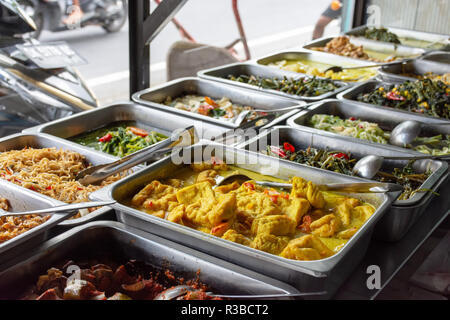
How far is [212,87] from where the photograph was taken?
2920 mm

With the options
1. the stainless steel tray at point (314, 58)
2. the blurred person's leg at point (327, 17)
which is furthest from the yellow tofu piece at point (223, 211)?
the blurred person's leg at point (327, 17)

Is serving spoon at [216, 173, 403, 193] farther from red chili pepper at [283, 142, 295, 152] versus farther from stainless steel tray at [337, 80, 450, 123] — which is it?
stainless steel tray at [337, 80, 450, 123]

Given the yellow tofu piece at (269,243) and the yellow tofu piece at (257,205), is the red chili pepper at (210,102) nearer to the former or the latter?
the yellow tofu piece at (257,205)

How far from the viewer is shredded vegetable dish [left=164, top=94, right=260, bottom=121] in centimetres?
260

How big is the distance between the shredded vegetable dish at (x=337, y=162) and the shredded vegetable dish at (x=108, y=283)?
845 millimetres

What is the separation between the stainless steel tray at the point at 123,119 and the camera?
2285 mm

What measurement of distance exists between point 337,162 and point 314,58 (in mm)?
1812

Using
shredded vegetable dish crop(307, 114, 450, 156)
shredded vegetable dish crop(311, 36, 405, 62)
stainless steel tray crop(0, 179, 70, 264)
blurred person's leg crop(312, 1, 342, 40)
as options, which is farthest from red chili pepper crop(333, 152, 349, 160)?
blurred person's leg crop(312, 1, 342, 40)

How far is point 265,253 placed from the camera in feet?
4.25

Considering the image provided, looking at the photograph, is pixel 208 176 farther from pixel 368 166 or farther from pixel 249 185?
pixel 368 166

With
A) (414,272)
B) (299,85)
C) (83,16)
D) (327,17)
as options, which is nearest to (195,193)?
(414,272)

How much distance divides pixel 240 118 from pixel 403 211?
3.21 feet

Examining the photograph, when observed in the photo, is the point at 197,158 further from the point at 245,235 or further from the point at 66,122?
the point at 66,122
